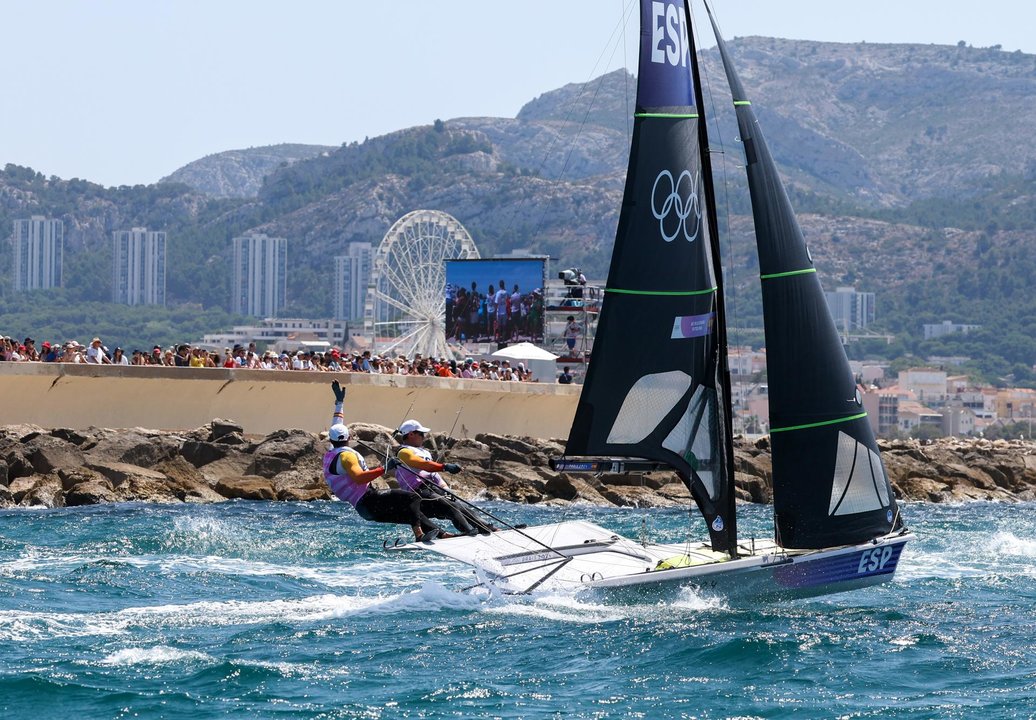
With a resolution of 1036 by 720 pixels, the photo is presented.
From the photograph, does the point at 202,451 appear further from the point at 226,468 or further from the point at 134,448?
the point at 134,448

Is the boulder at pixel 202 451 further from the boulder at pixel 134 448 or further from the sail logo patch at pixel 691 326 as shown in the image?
the sail logo patch at pixel 691 326

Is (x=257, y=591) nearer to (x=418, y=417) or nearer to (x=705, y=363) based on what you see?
(x=705, y=363)

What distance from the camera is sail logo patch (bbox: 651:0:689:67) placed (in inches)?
667

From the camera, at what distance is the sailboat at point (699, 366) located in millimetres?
16766

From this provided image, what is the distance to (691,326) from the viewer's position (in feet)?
55.7

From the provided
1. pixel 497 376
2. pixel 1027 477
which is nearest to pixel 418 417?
pixel 497 376

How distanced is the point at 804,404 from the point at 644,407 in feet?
5.35

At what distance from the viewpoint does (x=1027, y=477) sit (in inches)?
→ 1766

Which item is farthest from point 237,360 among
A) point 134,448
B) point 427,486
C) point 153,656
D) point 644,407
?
point 153,656

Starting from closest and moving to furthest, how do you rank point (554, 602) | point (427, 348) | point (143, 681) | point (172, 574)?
1. point (143, 681)
2. point (554, 602)
3. point (172, 574)
4. point (427, 348)

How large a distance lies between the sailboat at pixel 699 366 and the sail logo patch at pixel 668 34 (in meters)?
0.01

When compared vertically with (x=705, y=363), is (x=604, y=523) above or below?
below

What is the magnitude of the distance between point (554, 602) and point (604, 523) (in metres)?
11.7

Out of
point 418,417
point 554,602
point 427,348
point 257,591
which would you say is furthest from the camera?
point 427,348
